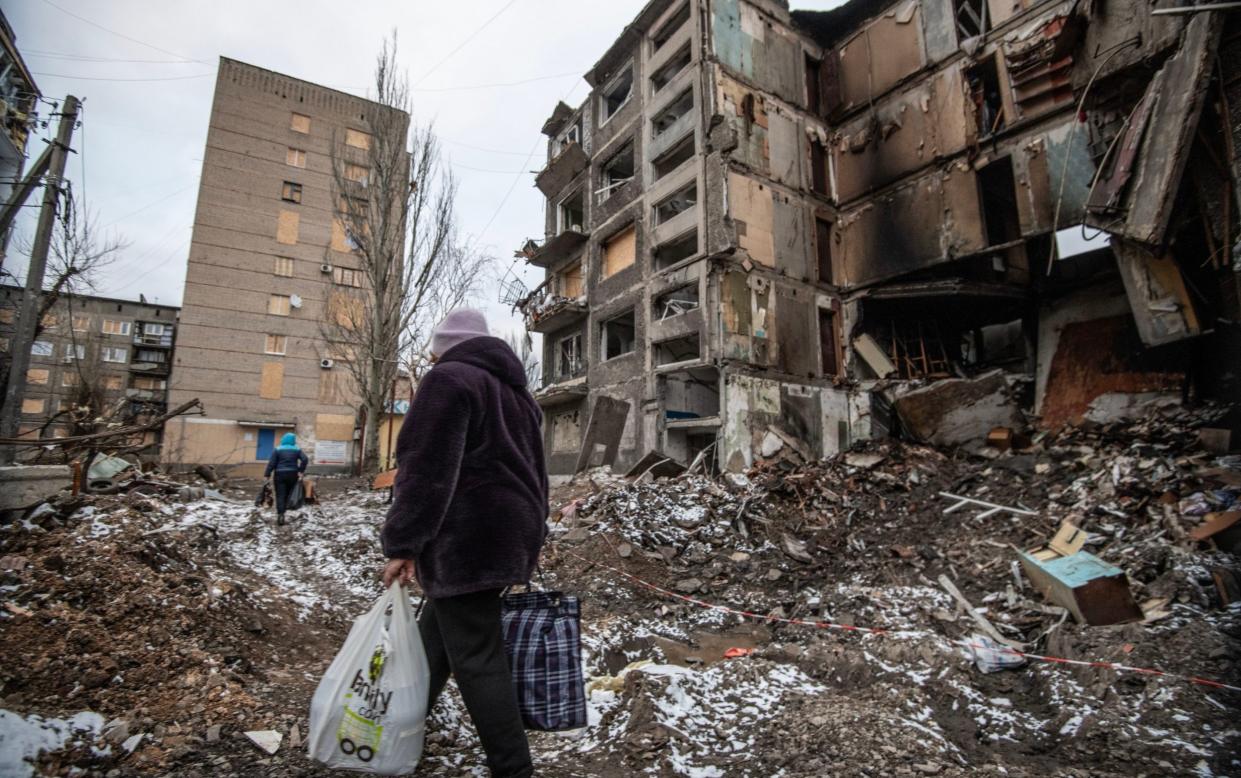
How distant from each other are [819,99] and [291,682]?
20646mm

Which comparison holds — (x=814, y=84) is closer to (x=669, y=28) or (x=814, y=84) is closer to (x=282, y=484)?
(x=669, y=28)

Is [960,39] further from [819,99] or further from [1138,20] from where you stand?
[1138,20]

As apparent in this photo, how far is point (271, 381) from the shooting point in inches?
1000

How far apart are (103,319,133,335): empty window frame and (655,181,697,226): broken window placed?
1762 inches

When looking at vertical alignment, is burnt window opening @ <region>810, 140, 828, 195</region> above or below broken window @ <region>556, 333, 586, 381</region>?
above

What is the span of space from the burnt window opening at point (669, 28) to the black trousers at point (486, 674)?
1964 centimetres

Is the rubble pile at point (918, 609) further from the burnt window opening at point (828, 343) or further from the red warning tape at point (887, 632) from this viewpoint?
the burnt window opening at point (828, 343)

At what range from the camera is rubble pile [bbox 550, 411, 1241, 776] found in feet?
8.41

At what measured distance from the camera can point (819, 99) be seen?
17.8 m

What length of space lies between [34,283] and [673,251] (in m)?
14.4

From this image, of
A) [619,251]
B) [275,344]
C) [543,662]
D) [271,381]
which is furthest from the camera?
[275,344]

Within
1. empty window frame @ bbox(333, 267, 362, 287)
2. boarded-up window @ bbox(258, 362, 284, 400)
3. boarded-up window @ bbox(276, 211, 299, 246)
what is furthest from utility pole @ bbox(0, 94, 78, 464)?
boarded-up window @ bbox(276, 211, 299, 246)

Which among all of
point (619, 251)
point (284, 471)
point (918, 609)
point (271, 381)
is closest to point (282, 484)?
point (284, 471)

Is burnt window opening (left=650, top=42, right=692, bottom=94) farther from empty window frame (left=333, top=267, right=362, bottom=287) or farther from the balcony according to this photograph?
empty window frame (left=333, top=267, right=362, bottom=287)
